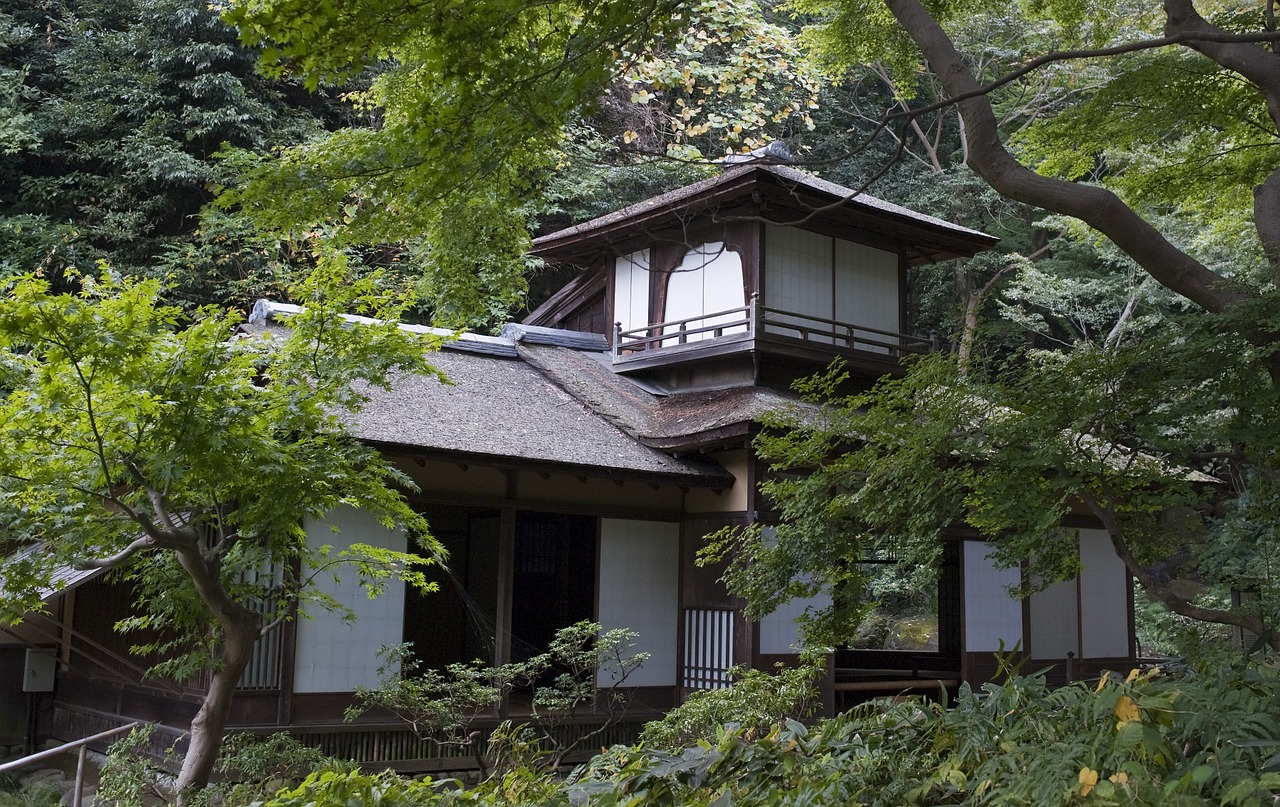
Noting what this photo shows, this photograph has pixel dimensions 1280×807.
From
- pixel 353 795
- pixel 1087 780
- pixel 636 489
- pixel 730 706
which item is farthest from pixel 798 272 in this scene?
pixel 1087 780

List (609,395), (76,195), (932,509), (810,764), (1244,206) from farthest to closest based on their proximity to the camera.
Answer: (76,195), (609,395), (1244,206), (932,509), (810,764)

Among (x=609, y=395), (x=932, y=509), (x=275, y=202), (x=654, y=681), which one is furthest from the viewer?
(x=609, y=395)

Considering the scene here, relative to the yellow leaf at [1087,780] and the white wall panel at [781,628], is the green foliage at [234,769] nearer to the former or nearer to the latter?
the white wall panel at [781,628]

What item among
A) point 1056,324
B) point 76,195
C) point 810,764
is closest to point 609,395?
point 810,764

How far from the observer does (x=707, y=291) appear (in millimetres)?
13695

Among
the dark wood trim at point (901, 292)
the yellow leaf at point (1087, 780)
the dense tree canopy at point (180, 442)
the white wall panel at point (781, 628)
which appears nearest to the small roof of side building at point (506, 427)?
the white wall panel at point (781, 628)

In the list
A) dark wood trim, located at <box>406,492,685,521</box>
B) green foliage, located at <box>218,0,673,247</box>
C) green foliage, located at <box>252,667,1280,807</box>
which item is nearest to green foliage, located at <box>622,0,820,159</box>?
dark wood trim, located at <box>406,492,685,521</box>

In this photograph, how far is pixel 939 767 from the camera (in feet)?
11.1

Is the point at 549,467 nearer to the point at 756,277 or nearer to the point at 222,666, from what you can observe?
the point at 756,277

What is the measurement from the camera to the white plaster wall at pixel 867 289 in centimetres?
1405

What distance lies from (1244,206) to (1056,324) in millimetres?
16790

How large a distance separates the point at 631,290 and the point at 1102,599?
7.90 m

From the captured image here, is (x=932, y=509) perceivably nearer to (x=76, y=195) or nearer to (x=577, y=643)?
(x=577, y=643)

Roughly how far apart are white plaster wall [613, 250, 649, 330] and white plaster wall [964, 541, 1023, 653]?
5.10m
